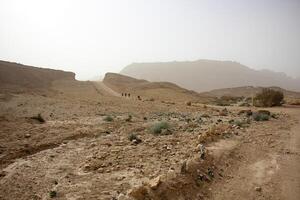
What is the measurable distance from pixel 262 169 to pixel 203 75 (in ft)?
435

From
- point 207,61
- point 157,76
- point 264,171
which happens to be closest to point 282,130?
point 264,171

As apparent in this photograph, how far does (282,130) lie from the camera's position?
15883 mm

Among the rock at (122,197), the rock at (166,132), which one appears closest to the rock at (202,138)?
the rock at (166,132)

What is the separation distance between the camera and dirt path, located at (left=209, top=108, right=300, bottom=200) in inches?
328

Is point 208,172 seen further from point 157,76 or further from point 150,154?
point 157,76

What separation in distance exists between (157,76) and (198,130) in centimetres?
13331

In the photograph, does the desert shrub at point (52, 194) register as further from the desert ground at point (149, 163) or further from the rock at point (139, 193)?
the rock at point (139, 193)

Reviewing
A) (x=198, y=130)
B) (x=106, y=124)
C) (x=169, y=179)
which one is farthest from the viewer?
(x=106, y=124)

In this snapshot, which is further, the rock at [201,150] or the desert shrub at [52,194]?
the rock at [201,150]

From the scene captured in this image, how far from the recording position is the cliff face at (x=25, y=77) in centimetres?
5142

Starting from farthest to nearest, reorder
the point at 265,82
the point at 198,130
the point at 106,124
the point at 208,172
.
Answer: the point at 265,82 < the point at 106,124 < the point at 198,130 < the point at 208,172

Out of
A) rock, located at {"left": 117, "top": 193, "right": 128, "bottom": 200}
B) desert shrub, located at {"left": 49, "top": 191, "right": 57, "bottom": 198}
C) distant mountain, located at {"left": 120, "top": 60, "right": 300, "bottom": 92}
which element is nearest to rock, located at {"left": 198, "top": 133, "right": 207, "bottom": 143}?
rock, located at {"left": 117, "top": 193, "right": 128, "bottom": 200}

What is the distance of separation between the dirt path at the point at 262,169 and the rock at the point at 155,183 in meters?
1.47

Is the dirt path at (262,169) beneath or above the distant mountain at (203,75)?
beneath
